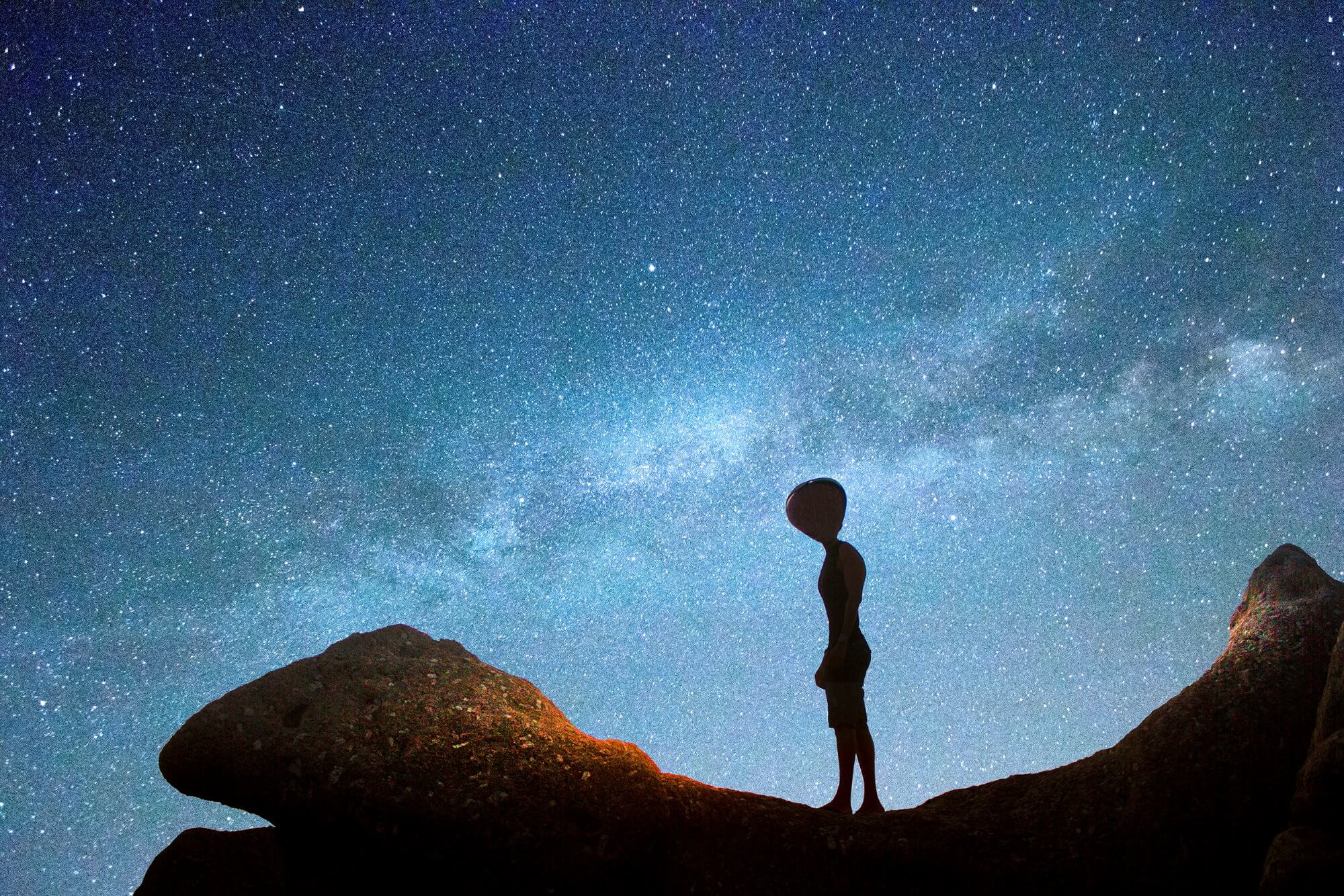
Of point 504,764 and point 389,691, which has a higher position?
point 389,691

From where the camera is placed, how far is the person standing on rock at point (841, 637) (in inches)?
205

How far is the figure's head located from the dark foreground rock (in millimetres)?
2042

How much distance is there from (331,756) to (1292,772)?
5.09 m

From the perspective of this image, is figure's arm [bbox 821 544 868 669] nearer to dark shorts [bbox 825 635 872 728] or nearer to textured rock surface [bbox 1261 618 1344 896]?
dark shorts [bbox 825 635 872 728]

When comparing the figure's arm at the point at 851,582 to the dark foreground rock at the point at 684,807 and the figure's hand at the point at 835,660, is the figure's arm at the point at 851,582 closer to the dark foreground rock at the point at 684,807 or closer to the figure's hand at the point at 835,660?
the figure's hand at the point at 835,660

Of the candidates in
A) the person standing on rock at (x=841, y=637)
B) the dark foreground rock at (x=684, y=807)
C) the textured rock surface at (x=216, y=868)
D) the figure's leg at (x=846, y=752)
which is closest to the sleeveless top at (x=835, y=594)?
the person standing on rock at (x=841, y=637)

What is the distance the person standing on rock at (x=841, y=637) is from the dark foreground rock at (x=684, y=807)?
795mm

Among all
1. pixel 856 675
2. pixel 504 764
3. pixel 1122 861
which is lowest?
pixel 1122 861

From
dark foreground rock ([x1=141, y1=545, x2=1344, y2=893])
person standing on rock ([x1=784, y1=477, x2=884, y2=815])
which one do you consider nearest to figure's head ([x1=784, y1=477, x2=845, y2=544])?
person standing on rock ([x1=784, y1=477, x2=884, y2=815])

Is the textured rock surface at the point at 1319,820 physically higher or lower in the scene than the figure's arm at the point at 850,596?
lower

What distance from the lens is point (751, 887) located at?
380 cm

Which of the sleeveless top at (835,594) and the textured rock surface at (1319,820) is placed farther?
the sleeveless top at (835,594)

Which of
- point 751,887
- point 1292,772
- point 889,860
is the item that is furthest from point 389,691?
point 1292,772

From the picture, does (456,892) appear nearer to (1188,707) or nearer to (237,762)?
(237,762)
